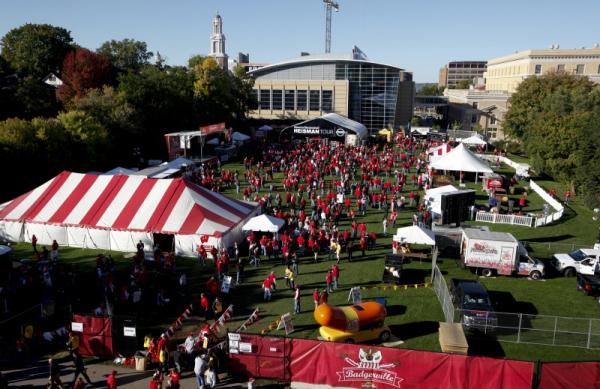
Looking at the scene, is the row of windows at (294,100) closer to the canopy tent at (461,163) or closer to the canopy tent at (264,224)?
the canopy tent at (461,163)

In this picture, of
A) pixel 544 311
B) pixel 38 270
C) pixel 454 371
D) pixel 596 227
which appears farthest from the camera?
pixel 596 227

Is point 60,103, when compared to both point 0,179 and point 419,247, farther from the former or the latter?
point 419,247

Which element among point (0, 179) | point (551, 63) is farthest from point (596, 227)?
point (551, 63)

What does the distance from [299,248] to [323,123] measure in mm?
29897

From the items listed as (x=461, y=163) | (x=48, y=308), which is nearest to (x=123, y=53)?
(x=461, y=163)

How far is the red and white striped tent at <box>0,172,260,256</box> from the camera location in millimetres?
19812

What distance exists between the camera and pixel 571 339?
12.7 meters

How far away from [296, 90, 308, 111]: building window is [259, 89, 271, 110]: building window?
14.4ft

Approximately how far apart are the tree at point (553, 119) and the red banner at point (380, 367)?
25.0m

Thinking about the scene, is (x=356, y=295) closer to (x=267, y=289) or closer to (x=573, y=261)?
(x=267, y=289)

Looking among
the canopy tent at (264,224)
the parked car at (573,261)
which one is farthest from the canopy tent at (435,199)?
the canopy tent at (264,224)

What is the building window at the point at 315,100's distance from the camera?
65125mm

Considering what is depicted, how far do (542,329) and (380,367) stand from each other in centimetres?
547

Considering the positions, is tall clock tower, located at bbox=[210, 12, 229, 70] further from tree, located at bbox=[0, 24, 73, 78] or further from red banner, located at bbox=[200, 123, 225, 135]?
red banner, located at bbox=[200, 123, 225, 135]
